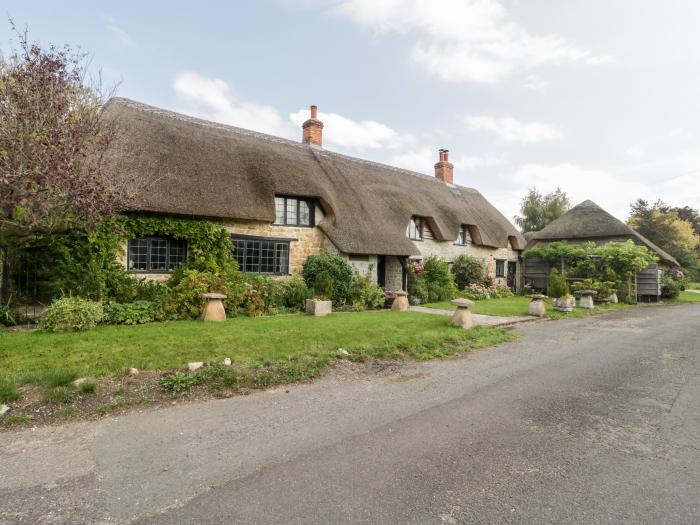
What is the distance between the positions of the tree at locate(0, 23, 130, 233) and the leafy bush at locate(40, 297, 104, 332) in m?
1.68

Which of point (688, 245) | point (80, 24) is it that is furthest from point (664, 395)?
point (688, 245)

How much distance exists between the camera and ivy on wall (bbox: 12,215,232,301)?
30.9 ft

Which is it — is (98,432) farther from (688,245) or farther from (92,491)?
(688,245)

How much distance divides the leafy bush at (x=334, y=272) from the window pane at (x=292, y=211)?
66.5 inches

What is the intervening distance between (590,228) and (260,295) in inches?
893

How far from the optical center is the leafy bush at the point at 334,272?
43.5ft

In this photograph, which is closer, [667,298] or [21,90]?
[21,90]

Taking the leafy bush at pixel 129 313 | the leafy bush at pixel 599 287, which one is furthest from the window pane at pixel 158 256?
the leafy bush at pixel 599 287

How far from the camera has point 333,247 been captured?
1441 cm

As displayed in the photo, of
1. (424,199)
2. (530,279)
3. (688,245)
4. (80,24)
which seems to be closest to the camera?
(80,24)

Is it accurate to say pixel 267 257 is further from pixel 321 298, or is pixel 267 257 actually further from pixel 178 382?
pixel 178 382

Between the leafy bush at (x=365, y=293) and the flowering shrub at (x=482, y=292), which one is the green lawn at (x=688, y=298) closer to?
the flowering shrub at (x=482, y=292)

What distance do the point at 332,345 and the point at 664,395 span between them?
5264 mm

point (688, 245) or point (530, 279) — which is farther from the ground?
point (688, 245)
